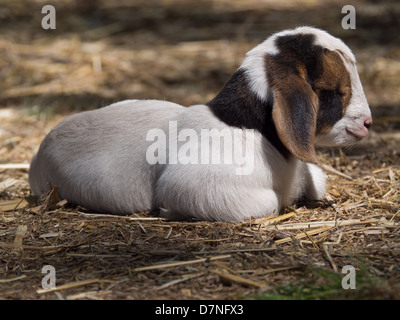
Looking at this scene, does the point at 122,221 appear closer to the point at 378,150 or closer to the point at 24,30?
the point at 378,150

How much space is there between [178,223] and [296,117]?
3.12 ft

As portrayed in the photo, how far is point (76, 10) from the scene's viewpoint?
1125 cm

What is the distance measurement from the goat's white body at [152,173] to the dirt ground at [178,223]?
0.32 feet

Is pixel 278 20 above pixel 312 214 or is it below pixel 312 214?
above

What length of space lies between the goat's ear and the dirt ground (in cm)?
47

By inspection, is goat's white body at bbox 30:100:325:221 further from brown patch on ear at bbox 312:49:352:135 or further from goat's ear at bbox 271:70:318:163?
brown patch on ear at bbox 312:49:352:135

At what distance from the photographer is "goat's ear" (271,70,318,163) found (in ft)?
12.4

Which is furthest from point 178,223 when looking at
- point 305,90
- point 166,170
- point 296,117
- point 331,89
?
point 331,89

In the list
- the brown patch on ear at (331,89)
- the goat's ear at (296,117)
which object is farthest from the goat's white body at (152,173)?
the brown patch on ear at (331,89)

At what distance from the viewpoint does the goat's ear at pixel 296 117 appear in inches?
148

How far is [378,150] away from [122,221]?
273 centimetres

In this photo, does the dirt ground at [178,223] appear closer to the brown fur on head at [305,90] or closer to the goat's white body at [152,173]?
the goat's white body at [152,173]

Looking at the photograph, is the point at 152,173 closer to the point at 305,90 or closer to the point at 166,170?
the point at 166,170

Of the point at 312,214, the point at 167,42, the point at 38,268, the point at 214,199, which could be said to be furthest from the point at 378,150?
the point at 167,42
